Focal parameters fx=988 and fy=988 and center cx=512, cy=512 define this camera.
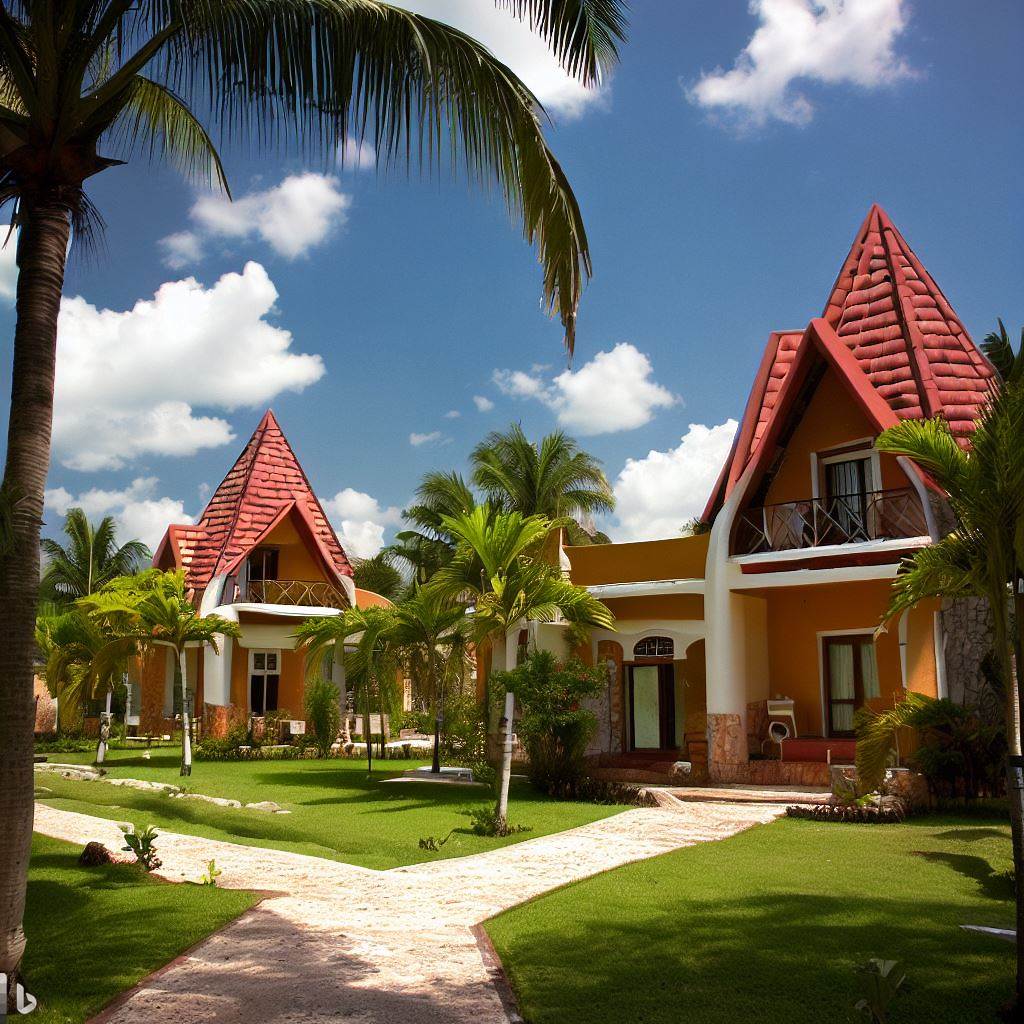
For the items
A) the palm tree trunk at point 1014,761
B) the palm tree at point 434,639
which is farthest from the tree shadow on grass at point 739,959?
the palm tree at point 434,639

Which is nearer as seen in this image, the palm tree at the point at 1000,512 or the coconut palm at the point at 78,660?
the palm tree at the point at 1000,512

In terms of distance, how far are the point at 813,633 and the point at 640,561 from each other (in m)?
3.41

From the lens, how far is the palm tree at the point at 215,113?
5441mm

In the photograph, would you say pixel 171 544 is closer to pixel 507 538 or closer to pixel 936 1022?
pixel 507 538

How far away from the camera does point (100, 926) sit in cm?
709

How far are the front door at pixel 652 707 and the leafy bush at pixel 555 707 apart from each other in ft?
16.6

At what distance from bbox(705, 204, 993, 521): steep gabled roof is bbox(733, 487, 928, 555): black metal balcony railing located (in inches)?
37.3

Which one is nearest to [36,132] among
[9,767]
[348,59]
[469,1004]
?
[348,59]

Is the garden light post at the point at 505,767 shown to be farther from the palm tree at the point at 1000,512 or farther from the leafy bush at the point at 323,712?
the leafy bush at the point at 323,712

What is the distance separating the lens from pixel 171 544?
27969 millimetres

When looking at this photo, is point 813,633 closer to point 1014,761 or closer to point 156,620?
point 156,620

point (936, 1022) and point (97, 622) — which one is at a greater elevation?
point (97, 622)

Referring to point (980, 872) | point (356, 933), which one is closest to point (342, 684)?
point (980, 872)

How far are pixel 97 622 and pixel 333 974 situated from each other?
51.1ft
